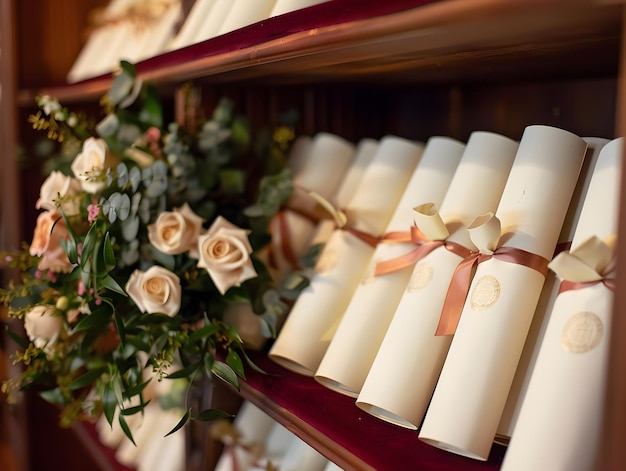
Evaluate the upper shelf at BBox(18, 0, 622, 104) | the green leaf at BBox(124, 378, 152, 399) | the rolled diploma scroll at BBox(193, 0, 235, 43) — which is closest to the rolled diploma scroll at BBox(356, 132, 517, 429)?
the upper shelf at BBox(18, 0, 622, 104)

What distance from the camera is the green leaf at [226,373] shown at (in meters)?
0.76

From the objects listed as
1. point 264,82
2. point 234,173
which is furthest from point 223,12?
point 234,173

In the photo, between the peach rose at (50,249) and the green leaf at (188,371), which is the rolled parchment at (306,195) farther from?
the peach rose at (50,249)

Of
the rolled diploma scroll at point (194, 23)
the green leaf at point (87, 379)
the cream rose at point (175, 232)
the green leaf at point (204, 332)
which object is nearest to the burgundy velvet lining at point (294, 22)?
the rolled diploma scroll at point (194, 23)

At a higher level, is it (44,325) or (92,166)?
(92,166)

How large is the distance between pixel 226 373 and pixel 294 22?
44cm

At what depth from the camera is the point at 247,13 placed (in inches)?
33.3

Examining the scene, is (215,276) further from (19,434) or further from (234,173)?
(19,434)

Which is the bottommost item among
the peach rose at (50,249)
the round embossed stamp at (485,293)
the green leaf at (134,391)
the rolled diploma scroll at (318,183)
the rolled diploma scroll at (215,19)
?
the green leaf at (134,391)

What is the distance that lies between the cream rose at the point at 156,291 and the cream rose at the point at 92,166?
151 mm

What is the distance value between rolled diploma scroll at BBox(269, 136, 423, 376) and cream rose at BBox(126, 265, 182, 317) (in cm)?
16

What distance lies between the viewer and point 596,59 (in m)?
0.75

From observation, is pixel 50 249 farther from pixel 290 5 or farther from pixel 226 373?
pixel 290 5

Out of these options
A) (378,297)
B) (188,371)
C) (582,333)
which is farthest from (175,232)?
(582,333)
